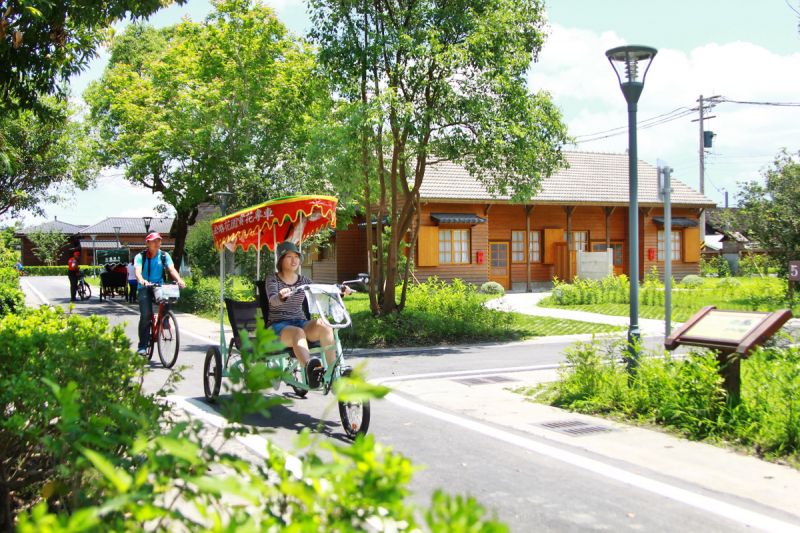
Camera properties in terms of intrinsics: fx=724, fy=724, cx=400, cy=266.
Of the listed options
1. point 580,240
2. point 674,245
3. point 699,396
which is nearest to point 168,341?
point 699,396

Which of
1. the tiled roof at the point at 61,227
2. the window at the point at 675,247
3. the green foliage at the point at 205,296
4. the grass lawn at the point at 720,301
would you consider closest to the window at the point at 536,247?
the window at the point at 675,247

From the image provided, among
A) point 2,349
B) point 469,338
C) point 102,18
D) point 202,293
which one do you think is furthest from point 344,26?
point 2,349

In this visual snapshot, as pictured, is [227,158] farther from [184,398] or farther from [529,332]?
[184,398]

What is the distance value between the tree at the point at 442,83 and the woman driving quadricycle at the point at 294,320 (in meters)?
6.08

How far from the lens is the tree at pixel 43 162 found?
28.2 m

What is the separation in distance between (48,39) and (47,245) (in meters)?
78.3

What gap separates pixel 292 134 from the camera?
22531 mm

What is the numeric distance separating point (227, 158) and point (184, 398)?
15139mm

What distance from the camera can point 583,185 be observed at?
108 feet

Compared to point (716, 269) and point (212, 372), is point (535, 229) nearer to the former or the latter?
point (716, 269)

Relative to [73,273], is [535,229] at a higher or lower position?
higher

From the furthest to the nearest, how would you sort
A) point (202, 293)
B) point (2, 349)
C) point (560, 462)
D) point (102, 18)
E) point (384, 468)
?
point (202, 293) < point (102, 18) < point (560, 462) < point (2, 349) < point (384, 468)

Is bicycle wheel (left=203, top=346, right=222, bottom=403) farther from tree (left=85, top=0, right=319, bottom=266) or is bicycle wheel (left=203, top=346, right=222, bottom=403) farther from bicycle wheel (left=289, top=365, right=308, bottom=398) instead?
tree (left=85, top=0, right=319, bottom=266)

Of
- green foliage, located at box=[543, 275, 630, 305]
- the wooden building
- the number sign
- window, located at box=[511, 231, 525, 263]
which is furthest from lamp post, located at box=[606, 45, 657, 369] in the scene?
window, located at box=[511, 231, 525, 263]
